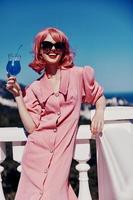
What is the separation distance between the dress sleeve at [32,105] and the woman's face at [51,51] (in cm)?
12

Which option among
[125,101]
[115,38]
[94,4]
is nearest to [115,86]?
[125,101]

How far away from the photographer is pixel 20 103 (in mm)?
1315

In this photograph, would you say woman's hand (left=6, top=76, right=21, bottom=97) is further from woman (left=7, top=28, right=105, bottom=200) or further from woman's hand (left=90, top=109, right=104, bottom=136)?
woman's hand (left=90, top=109, right=104, bottom=136)

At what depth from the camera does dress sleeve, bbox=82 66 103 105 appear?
136 centimetres

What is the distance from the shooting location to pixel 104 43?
3.31m

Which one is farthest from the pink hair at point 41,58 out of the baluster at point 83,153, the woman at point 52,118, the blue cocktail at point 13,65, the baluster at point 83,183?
the baluster at point 83,183

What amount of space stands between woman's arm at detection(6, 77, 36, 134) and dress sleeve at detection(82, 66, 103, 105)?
20 cm

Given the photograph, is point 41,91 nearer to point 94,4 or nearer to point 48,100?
point 48,100

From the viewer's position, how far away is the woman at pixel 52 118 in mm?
1328

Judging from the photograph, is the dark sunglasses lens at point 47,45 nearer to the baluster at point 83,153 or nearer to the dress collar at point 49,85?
the dress collar at point 49,85

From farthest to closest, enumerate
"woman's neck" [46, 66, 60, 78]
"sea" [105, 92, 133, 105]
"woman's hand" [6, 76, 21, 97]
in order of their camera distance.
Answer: "sea" [105, 92, 133, 105]
"woman's neck" [46, 66, 60, 78]
"woman's hand" [6, 76, 21, 97]

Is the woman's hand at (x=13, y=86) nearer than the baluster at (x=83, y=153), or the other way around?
the woman's hand at (x=13, y=86)

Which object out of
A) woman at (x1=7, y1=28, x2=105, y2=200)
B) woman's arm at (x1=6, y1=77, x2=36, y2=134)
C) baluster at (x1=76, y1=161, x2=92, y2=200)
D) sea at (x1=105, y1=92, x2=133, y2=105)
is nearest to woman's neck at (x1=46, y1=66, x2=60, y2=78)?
woman at (x1=7, y1=28, x2=105, y2=200)

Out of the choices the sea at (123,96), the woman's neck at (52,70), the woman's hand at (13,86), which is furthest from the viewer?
the sea at (123,96)
